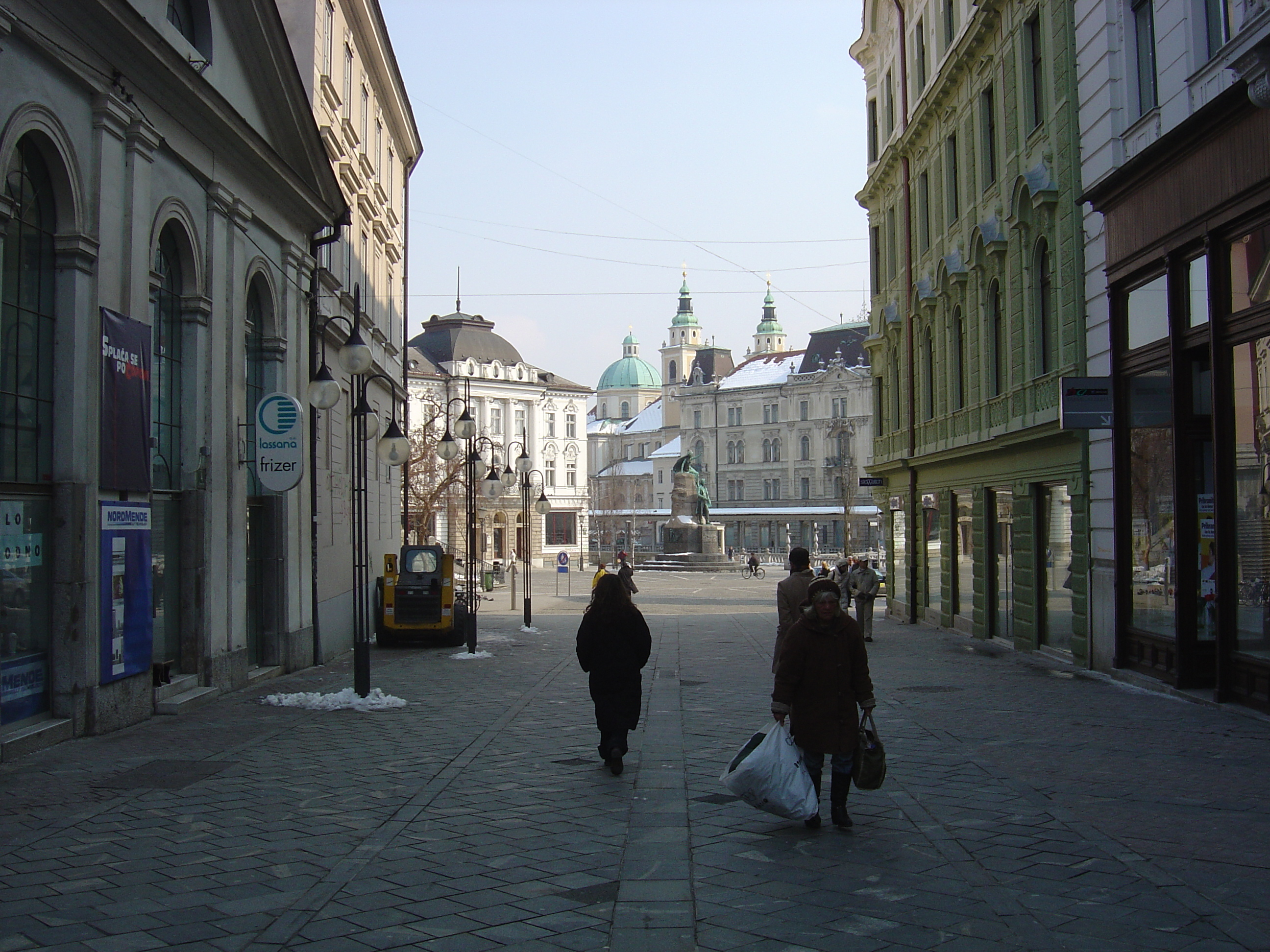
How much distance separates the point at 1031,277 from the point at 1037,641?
576 cm

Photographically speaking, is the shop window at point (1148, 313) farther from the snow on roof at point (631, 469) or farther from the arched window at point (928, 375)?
the snow on roof at point (631, 469)

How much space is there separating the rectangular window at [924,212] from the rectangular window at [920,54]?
6.67 ft

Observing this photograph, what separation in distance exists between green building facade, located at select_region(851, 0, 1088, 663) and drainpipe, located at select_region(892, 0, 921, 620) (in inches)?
2.6

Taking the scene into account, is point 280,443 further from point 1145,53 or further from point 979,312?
point 979,312

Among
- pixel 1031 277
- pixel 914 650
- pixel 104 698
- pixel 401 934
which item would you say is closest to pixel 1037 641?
pixel 914 650

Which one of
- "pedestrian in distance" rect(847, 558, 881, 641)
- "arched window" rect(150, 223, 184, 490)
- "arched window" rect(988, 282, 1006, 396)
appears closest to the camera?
"arched window" rect(150, 223, 184, 490)

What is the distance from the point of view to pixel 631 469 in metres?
147

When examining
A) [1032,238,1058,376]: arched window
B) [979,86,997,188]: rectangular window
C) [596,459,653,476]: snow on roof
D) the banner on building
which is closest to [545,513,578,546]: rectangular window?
[596,459,653,476]: snow on roof

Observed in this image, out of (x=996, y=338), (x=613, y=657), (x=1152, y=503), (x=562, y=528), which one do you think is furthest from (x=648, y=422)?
(x=613, y=657)

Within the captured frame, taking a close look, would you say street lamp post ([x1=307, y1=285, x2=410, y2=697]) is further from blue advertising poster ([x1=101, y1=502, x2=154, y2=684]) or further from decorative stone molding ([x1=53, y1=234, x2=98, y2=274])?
decorative stone molding ([x1=53, y1=234, x2=98, y2=274])

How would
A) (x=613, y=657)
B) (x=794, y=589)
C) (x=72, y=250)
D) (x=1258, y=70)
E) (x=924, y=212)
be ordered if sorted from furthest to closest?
(x=924, y=212), (x=794, y=589), (x=72, y=250), (x=613, y=657), (x=1258, y=70)

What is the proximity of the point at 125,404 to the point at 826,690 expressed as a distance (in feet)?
25.9

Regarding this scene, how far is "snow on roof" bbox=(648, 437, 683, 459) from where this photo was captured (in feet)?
452

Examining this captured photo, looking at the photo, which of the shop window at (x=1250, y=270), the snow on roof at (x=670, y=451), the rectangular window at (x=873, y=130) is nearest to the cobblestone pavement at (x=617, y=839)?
the shop window at (x=1250, y=270)
